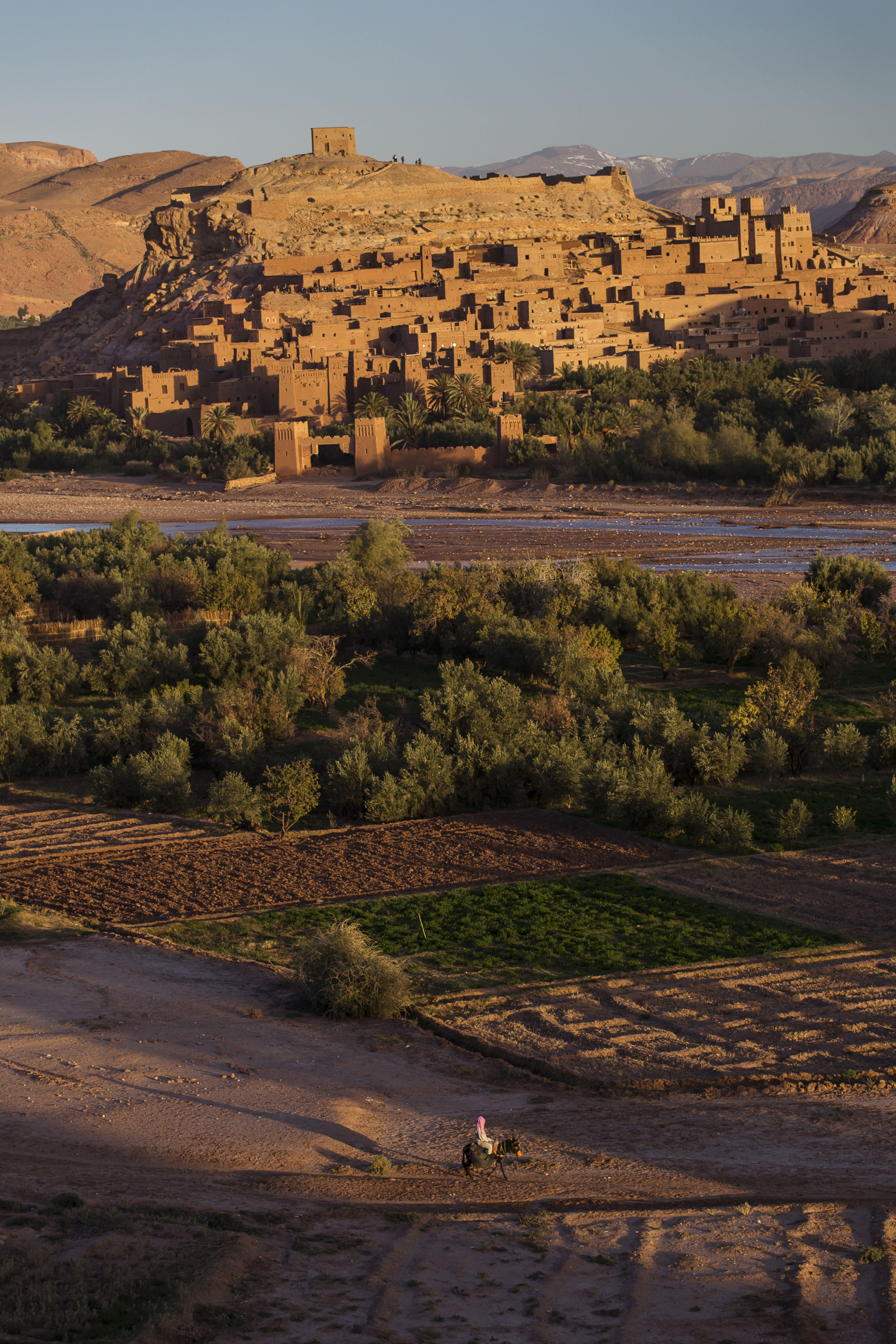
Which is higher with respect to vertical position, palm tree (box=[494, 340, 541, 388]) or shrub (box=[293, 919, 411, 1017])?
palm tree (box=[494, 340, 541, 388])

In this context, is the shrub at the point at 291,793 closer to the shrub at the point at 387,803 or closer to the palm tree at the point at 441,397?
the shrub at the point at 387,803

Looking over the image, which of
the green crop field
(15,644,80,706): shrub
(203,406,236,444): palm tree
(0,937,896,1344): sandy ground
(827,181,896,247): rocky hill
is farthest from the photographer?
(827,181,896,247): rocky hill

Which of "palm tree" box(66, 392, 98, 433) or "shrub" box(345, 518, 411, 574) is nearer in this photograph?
"shrub" box(345, 518, 411, 574)

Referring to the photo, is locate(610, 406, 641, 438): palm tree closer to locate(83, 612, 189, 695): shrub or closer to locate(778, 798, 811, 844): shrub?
locate(83, 612, 189, 695): shrub

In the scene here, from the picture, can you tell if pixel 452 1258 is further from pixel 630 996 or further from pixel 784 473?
pixel 784 473

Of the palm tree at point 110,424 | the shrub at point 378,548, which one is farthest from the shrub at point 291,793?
the palm tree at point 110,424

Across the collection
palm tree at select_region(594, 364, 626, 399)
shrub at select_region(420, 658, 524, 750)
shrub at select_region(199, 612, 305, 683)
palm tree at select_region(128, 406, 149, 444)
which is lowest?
shrub at select_region(420, 658, 524, 750)

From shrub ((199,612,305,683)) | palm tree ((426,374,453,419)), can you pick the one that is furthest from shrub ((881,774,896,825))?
palm tree ((426,374,453,419))
